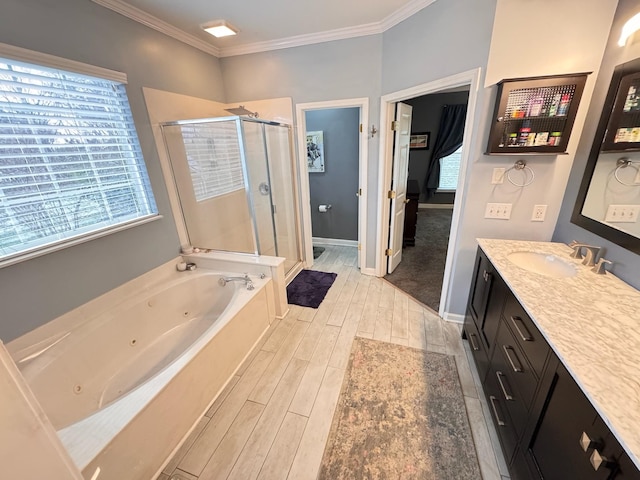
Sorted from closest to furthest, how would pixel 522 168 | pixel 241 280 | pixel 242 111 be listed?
pixel 522 168 → pixel 241 280 → pixel 242 111

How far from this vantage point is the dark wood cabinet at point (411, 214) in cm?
387

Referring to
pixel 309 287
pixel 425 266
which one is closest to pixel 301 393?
pixel 309 287

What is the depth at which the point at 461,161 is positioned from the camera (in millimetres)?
1982

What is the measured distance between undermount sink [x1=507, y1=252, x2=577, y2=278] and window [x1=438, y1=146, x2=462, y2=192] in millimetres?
4430

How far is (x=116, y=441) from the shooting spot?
1109mm

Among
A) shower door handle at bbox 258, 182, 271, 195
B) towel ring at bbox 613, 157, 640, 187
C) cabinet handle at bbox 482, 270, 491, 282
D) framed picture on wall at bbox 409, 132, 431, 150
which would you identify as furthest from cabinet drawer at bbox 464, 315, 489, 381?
framed picture on wall at bbox 409, 132, 431, 150

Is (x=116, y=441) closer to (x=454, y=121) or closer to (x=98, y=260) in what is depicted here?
(x=98, y=260)

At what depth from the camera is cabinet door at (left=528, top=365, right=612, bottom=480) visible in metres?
0.77

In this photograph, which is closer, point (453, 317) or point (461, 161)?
point (461, 161)

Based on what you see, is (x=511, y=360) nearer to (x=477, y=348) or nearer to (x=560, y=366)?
(x=560, y=366)

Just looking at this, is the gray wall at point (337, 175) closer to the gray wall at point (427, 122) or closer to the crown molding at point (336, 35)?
the crown molding at point (336, 35)

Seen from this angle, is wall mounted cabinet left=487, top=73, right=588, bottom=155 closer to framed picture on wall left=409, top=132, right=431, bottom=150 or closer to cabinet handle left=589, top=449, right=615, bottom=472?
cabinet handle left=589, top=449, right=615, bottom=472

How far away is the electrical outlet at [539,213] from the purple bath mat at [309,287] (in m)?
1.97

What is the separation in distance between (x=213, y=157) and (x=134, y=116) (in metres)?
0.74
